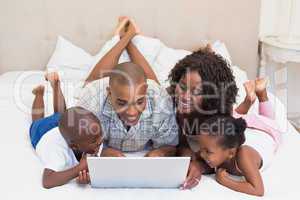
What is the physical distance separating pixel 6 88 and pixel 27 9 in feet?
1.72

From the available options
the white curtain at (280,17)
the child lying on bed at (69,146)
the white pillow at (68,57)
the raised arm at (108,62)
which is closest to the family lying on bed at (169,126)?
the child lying on bed at (69,146)

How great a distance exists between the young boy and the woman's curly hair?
0.36 ft

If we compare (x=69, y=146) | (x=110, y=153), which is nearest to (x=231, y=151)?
(x=110, y=153)

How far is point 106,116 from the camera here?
57.0 inches

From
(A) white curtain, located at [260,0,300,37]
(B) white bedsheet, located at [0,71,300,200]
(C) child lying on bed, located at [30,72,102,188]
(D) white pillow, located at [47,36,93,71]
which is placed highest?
(A) white curtain, located at [260,0,300,37]

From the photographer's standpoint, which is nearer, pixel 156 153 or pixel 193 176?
pixel 193 176

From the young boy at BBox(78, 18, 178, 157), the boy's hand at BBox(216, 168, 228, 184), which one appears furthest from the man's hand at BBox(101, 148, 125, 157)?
the boy's hand at BBox(216, 168, 228, 184)

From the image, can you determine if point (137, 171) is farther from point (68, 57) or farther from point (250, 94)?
point (68, 57)

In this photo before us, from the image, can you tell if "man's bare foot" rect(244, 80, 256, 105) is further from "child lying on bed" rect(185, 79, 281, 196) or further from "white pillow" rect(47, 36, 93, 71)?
"white pillow" rect(47, 36, 93, 71)

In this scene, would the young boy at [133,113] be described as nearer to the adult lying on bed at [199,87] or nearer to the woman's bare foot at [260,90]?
the adult lying on bed at [199,87]

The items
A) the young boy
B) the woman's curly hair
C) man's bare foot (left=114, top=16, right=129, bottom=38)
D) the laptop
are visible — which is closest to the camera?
the laptop

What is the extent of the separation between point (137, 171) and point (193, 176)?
20 centimetres

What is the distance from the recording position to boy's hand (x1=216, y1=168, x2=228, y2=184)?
126 cm

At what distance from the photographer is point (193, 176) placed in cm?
128
